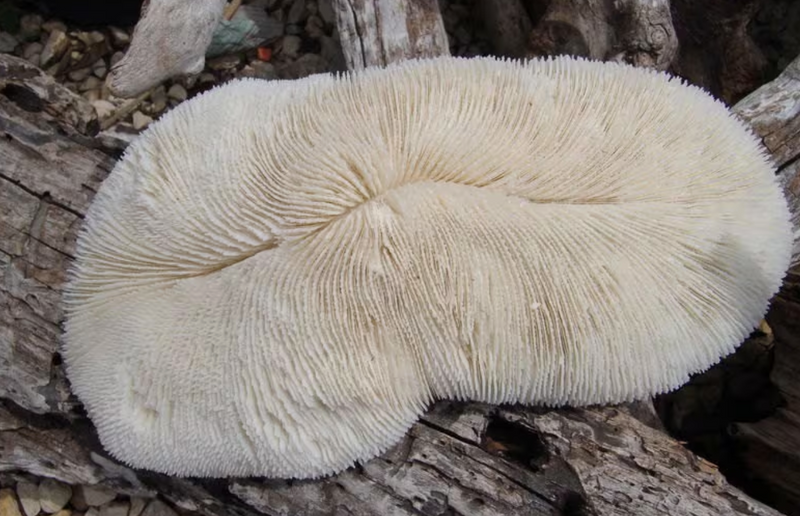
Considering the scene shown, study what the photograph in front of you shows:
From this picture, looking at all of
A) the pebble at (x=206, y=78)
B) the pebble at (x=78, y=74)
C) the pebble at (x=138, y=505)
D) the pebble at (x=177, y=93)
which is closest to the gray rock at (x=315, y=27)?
the pebble at (x=206, y=78)

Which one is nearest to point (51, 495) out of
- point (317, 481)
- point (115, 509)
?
point (115, 509)

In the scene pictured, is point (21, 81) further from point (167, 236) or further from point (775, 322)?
point (775, 322)

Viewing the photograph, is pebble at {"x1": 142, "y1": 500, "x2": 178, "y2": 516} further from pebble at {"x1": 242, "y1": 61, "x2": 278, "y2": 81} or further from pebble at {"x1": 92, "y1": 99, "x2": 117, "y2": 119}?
pebble at {"x1": 242, "y1": 61, "x2": 278, "y2": 81}

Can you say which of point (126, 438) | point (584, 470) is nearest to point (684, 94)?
point (584, 470)

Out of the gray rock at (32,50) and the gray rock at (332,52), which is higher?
the gray rock at (332,52)

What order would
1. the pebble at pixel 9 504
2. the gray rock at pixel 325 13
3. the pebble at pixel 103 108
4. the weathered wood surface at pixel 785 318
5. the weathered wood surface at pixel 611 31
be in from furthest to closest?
the gray rock at pixel 325 13, the pebble at pixel 103 108, the pebble at pixel 9 504, the weathered wood surface at pixel 611 31, the weathered wood surface at pixel 785 318

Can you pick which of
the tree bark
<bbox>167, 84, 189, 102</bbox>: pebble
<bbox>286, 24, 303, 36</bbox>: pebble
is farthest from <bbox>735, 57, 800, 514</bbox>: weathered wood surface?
<bbox>167, 84, 189, 102</bbox>: pebble

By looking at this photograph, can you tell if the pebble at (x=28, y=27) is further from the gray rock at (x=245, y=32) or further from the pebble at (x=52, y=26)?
the gray rock at (x=245, y=32)

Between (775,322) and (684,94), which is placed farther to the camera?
(775,322)
